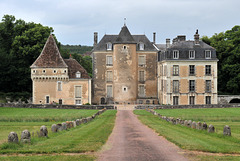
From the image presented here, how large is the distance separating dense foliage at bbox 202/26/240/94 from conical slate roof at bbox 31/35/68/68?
84.2 feet

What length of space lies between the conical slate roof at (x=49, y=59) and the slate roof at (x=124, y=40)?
7.02 m

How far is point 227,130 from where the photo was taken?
55.3 feet

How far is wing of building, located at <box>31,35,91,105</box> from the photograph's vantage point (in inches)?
1932

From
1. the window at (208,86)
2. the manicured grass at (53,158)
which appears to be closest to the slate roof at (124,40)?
the window at (208,86)

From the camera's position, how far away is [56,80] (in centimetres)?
4947

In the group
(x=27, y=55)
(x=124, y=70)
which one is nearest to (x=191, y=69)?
(x=124, y=70)

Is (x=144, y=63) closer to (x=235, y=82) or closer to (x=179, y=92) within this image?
(x=179, y=92)

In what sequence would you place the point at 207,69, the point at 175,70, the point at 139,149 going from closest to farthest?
the point at 139,149
the point at 175,70
the point at 207,69

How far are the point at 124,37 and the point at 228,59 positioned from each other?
17.4 metres

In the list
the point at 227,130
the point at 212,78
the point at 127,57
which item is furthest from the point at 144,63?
the point at 227,130

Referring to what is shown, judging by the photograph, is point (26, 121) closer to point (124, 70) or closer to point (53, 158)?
point (53, 158)

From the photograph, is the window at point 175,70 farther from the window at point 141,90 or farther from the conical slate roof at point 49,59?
the conical slate roof at point 49,59

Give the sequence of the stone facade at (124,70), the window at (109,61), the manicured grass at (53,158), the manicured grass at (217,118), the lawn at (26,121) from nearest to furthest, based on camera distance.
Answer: the manicured grass at (53,158) < the lawn at (26,121) < the manicured grass at (217,118) < the stone facade at (124,70) < the window at (109,61)

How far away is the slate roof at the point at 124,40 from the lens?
51.9m
